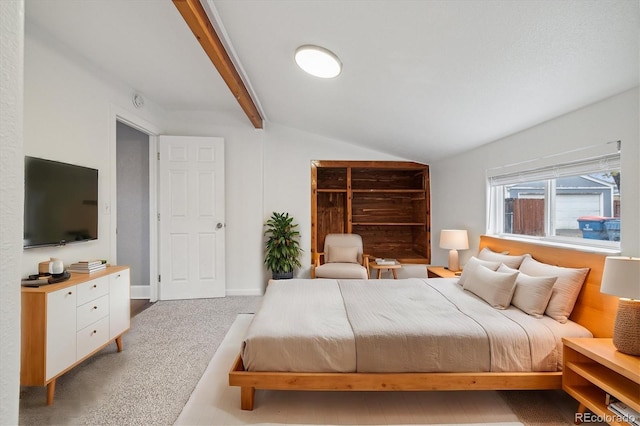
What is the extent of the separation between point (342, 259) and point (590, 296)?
9.00 feet

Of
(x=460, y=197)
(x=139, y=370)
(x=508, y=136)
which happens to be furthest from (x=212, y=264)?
(x=508, y=136)

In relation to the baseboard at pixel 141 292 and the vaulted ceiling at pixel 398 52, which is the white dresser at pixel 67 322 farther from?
the vaulted ceiling at pixel 398 52

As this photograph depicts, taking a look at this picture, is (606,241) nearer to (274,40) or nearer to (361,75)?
(361,75)

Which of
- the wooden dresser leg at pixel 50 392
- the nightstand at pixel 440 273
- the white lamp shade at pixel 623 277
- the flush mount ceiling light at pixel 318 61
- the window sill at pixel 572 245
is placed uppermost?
the flush mount ceiling light at pixel 318 61

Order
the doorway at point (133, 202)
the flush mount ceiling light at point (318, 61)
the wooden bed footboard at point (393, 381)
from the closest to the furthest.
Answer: the wooden bed footboard at point (393, 381) → the flush mount ceiling light at point (318, 61) → the doorway at point (133, 202)

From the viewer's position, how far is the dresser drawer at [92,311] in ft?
6.75

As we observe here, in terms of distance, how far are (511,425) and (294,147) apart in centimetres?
387

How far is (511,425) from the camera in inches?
65.3

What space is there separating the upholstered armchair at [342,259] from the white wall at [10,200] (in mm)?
3480

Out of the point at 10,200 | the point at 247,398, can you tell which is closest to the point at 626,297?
the point at 247,398

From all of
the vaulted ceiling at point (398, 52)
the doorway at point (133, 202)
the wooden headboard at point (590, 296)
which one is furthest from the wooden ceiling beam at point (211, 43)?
the wooden headboard at point (590, 296)

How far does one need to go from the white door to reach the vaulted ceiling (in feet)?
2.68

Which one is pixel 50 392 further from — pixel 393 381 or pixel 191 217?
pixel 191 217

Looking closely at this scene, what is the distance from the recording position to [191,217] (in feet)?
13.1
